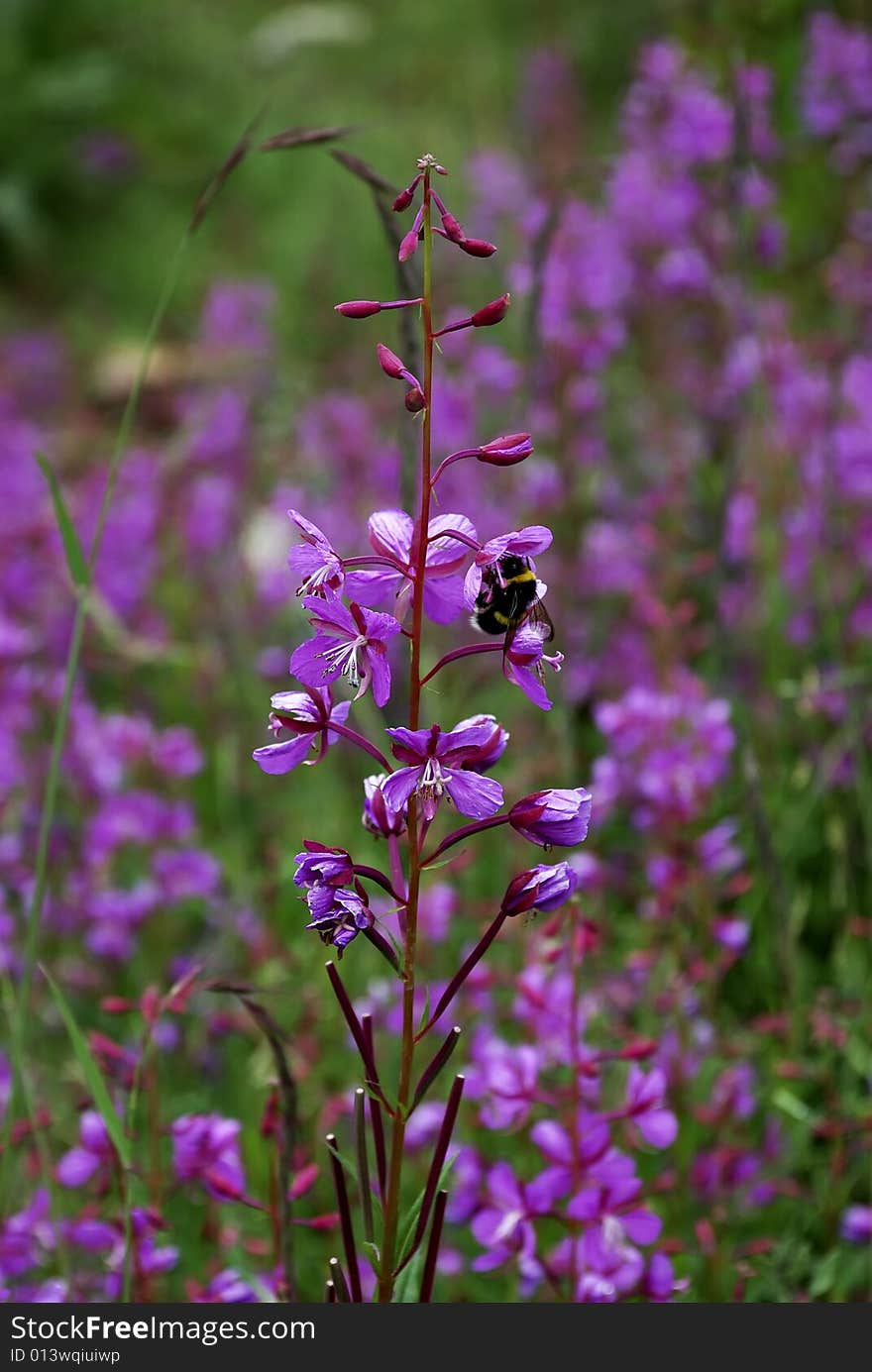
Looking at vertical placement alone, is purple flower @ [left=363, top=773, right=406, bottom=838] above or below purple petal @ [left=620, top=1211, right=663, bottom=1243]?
above

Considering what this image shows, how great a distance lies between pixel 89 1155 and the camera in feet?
6.86

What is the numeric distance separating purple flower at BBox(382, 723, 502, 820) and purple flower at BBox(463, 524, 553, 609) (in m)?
0.13

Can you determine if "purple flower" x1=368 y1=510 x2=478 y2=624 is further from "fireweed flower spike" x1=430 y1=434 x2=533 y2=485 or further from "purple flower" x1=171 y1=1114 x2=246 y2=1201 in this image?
"purple flower" x1=171 y1=1114 x2=246 y2=1201

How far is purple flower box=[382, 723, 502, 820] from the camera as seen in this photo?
52.2 inches

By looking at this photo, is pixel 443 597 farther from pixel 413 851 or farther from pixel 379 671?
pixel 413 851

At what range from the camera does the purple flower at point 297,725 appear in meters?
1.40

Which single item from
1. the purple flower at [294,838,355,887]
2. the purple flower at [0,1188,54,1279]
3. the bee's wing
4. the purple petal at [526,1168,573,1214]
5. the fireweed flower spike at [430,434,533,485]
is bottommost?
the purple flower at [0,1188,54,1279]

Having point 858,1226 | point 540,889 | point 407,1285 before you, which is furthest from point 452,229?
point 858,1226

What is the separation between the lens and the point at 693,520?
14.0ft

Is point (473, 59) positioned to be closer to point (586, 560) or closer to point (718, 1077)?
point (586, 560)

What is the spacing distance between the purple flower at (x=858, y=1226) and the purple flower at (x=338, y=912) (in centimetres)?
140

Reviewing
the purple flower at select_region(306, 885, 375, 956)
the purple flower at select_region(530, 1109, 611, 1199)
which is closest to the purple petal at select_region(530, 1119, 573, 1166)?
the purple flower at select_region(530, 1109, 611, 1199)

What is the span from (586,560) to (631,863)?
3.58 ft

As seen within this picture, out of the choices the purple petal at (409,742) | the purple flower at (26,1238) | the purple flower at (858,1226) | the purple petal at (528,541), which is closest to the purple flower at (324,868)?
the purple petal at (409,742)
